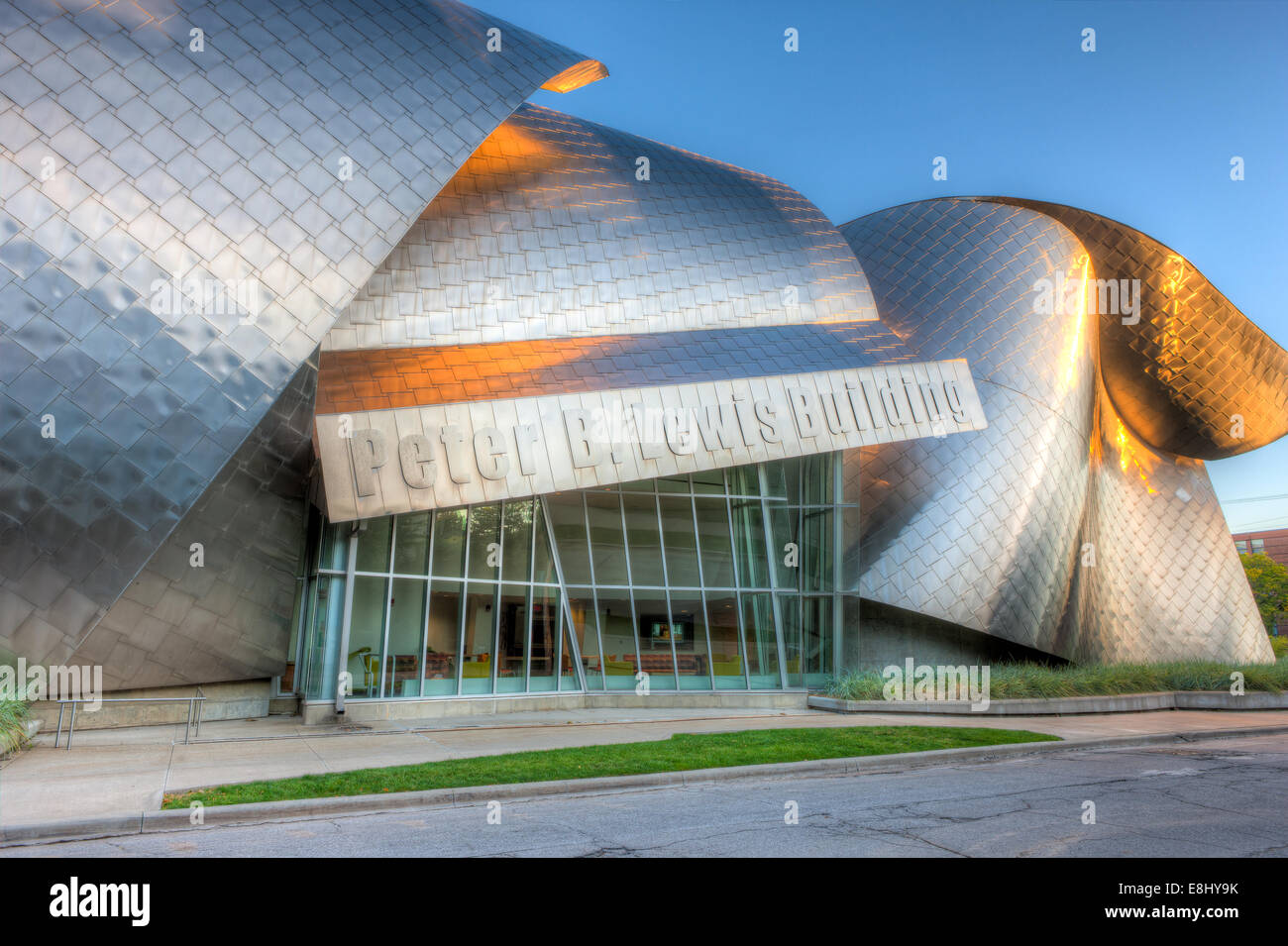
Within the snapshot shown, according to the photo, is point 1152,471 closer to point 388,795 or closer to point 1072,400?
point 1072,400

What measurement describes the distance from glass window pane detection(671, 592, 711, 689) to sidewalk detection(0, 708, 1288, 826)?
147cm

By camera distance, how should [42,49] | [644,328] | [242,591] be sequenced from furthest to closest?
1. [644,328]
2. [242,591]
3. [42,49]

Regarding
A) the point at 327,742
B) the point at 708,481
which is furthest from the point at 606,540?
the point at 327,742

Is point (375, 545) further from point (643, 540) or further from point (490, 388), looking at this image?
point (643, 540)

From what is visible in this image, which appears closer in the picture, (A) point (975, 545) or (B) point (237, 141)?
(B) point (237, 141)

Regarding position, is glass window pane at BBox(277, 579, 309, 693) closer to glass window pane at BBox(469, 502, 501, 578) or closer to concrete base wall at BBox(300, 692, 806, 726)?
concrete base wall at BBox(300, 692, 806, 726)

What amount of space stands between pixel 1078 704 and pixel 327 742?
1648cm

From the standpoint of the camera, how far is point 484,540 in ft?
65.9

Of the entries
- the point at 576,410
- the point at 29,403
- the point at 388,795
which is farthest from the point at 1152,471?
the point at 29,403

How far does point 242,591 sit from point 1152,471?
31190 millimetres

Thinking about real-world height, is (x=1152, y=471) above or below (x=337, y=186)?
below

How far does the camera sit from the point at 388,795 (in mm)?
9172

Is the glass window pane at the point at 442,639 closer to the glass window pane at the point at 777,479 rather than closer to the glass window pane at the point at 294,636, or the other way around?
the glass window pane at the point at 294,636


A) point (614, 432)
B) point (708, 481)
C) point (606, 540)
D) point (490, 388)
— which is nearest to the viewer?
point (490, 388)
